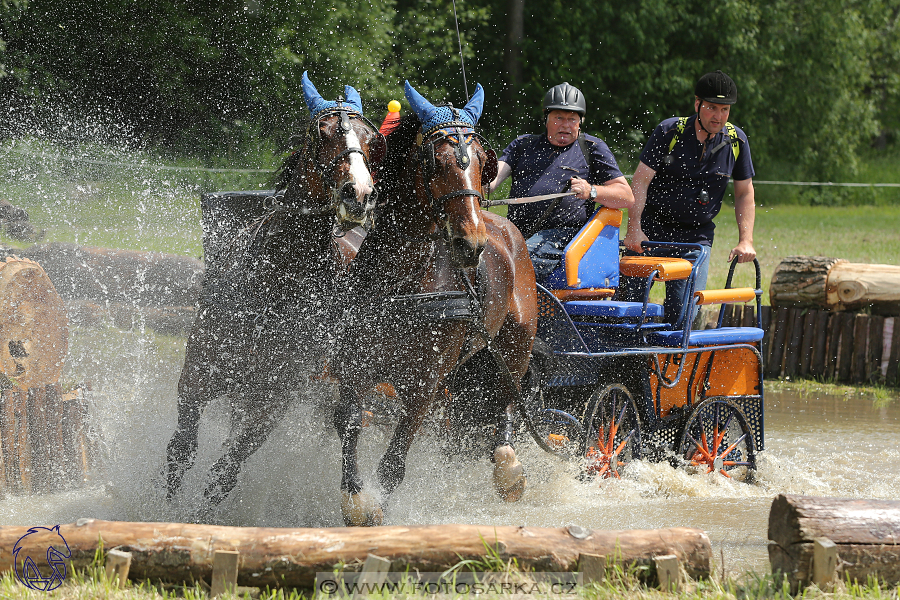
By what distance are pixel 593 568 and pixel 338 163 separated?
185cm

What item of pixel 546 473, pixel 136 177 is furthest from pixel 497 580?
pixel 136 177

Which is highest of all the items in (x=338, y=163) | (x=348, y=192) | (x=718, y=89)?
(x=718, y=89)

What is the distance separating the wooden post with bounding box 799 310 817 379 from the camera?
899cm

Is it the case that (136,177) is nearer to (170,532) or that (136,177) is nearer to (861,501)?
(170,532)

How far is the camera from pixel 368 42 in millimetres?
17609

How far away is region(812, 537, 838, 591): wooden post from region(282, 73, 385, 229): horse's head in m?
2.07

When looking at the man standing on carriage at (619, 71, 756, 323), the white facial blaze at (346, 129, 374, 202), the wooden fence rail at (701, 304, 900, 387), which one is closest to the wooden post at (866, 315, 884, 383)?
the wooden fence rail at (701, 304, 900, 387)

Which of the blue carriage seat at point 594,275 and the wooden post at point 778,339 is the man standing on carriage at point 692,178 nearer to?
the blue carriage seat at point 594,275

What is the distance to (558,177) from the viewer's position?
569cm

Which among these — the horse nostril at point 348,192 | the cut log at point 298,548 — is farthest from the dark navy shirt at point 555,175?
the cut log at point 298,548

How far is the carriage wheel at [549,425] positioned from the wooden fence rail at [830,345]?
370 centimetres

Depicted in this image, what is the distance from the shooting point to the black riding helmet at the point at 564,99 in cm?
567

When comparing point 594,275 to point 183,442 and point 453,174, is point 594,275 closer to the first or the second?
point 453,174

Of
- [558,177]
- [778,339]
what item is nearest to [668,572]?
[558,177]
